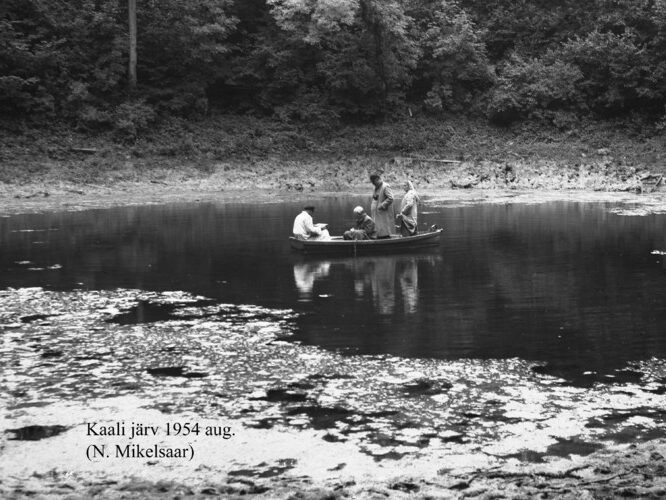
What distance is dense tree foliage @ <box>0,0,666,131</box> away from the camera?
40.8 metres

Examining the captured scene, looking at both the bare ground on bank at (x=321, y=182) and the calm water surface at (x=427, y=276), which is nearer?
the calm water surface at (x=427, y=276)

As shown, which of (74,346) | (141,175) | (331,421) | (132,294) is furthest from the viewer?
(141,175)

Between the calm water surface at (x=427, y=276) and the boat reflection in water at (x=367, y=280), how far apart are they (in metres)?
0.04

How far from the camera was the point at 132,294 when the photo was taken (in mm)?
14578

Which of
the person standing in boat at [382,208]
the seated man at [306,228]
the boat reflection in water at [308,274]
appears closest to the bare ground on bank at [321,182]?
the person standing in boat at [382,208]

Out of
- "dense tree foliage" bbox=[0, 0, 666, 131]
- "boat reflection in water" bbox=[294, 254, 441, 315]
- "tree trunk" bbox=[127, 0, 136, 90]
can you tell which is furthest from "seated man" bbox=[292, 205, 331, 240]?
"tree trunk" bbox=[127, 0, 136, 90]

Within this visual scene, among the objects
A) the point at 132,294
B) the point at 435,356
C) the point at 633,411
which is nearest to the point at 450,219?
the point at 132,294

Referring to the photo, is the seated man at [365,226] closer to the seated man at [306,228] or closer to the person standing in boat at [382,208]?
the person standing in boat at [382,208]

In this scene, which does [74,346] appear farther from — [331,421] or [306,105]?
[306,105]

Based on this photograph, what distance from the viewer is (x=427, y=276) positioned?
16.5m

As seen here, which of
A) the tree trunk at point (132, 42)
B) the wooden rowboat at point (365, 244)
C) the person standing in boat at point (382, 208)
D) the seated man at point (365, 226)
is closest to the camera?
the wooden rowboat at point (365, 244)

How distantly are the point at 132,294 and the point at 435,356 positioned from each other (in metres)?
6.63

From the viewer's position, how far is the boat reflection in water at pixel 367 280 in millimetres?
13891

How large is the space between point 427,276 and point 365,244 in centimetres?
316
